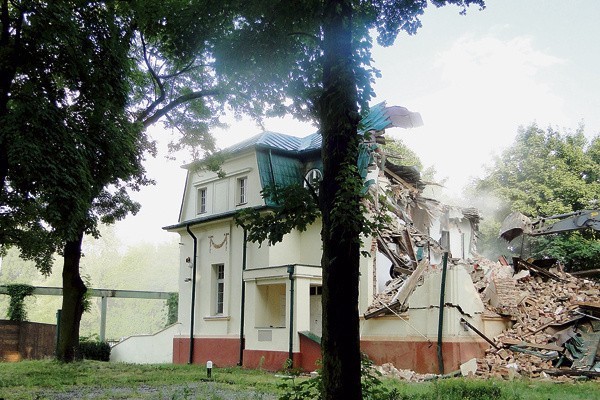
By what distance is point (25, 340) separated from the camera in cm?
2753

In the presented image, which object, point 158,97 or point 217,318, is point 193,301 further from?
point 158,97

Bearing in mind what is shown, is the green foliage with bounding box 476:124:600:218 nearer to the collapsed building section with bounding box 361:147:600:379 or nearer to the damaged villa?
the damaged villa

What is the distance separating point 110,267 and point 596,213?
69.9 meters

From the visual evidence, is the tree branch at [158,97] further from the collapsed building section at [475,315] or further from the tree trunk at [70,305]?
the collapsed building section at [475,315]

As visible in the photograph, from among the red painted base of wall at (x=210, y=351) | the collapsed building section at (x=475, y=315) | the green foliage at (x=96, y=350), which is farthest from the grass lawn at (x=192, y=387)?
the green foliage at (x=96, y=350)

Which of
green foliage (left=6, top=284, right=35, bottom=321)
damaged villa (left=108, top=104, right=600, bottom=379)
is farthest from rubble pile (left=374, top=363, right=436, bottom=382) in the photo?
green foliage (left=6, top=284, right=35, bottom=321)

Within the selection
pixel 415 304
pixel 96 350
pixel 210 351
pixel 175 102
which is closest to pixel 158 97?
pixel 175 102

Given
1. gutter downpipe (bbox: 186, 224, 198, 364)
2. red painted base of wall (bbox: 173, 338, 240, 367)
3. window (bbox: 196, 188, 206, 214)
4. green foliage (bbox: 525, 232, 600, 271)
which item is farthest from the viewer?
green foliage (bbox: 525, 232, 600, 271)

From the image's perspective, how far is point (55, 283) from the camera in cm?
7731

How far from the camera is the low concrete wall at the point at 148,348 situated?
26.8 metres

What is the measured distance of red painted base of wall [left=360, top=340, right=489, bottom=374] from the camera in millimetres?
16938

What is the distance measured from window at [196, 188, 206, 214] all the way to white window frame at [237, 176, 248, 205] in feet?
8.38

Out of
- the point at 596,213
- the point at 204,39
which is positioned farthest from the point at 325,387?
the point at 596,213

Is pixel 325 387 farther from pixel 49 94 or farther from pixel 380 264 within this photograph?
pixel 380 264
